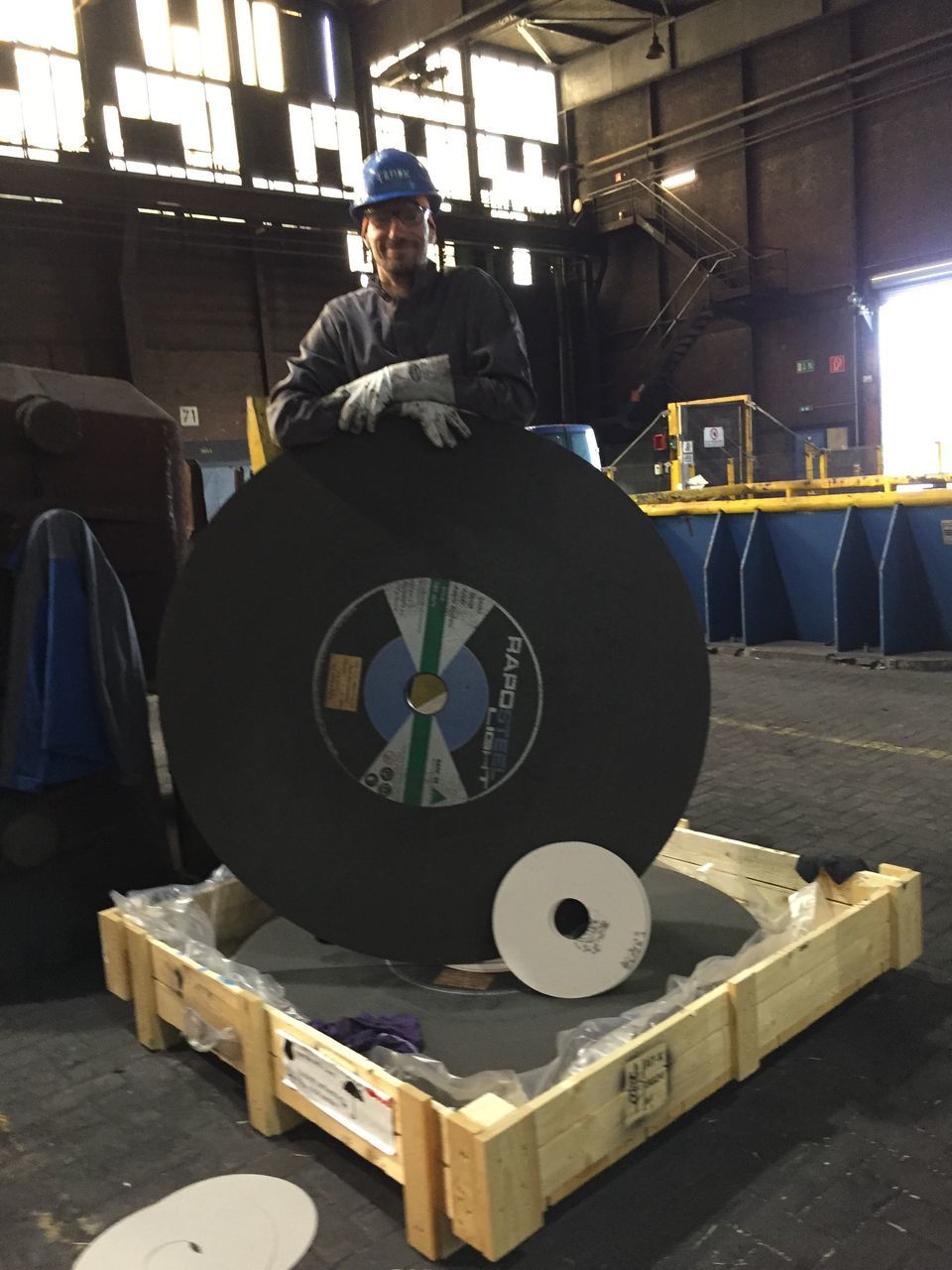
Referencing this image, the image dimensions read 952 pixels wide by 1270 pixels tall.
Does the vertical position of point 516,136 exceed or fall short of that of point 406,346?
it exceeds it

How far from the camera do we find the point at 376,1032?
225cm

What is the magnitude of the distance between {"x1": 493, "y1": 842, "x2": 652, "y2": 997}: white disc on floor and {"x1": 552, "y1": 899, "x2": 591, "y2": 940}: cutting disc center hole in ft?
0.16

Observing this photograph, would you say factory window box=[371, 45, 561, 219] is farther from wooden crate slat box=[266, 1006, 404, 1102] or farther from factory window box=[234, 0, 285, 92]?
wooden crate slat box=[266, 1006, 404, 1102]

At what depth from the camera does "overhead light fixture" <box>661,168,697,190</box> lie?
64.4 ft

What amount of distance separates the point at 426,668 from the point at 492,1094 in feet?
3.42

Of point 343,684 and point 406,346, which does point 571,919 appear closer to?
point 343,684

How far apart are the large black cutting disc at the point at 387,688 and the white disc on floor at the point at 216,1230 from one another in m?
0.63

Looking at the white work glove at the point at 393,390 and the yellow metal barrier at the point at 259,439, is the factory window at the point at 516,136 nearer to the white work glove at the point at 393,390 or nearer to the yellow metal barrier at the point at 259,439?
the yellow metal barrier at the point at 259,439

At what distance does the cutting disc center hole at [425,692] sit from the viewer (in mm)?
2482

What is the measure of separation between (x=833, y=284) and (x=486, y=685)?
58.3ft

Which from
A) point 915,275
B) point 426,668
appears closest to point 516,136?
point 915,275

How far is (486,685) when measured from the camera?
8.14 feet

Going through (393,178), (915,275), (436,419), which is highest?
(915,275)

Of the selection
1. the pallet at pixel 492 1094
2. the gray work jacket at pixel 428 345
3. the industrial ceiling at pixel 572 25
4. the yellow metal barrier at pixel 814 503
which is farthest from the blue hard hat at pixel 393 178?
the industrial ceiling at pixel 572 25
